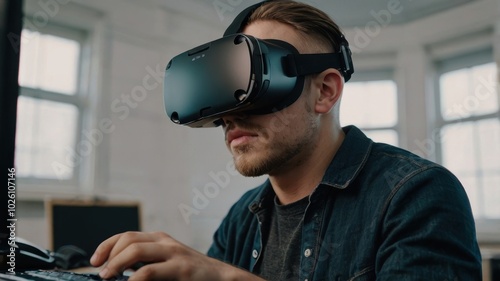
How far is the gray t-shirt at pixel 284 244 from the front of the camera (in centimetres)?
90

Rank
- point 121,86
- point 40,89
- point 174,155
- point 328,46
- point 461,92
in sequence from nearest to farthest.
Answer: point 328,46 < point 40,89 < point 121,86 < point 174,155 < point 461,92

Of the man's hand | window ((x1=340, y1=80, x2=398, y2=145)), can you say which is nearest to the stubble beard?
the man's hand

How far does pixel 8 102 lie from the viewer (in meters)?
0.74

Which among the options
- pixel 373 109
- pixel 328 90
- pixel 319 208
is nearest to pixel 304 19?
pixel 328 90

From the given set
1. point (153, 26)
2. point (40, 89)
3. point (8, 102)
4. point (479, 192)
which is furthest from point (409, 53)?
point (8, 102)

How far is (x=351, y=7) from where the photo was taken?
3951 millimetres

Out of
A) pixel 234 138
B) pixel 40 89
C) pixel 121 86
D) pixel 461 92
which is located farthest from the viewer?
pixel 461 92

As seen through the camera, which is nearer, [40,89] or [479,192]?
[40,89]

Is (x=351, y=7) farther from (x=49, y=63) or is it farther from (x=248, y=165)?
(x=248, y=165)

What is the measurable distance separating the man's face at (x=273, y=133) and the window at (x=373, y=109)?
3.30m

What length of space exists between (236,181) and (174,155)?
0.67 metres

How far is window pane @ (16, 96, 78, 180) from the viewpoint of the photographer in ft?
9.09

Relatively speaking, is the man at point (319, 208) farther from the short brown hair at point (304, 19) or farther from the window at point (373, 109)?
the window at point (373, 109)

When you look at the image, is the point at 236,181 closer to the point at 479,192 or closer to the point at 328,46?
the point at 479,192
